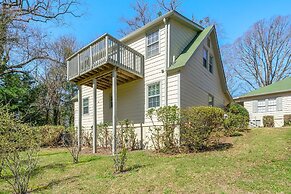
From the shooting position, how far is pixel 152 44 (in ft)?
41.8

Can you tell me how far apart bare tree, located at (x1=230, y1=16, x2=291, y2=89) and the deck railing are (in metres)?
24.6

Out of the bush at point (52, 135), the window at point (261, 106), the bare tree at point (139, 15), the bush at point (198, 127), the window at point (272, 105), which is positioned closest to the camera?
the bush at point (198, 127)

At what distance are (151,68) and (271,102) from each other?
553 inches

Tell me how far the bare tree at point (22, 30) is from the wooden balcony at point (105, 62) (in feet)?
26.0

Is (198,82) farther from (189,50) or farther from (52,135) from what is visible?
(52,135)

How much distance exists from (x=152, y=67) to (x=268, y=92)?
1369 centimetres

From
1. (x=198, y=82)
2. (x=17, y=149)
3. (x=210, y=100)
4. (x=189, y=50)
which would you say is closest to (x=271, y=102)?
(x=210, y=100)

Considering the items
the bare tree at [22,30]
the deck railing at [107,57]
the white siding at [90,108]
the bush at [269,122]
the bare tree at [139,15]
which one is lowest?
the bush at [269,122]

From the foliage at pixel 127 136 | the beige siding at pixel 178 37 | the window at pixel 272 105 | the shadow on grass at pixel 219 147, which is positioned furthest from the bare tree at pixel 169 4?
the shadow on grass at pixel 219 147

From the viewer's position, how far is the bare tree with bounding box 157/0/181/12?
87.5ft

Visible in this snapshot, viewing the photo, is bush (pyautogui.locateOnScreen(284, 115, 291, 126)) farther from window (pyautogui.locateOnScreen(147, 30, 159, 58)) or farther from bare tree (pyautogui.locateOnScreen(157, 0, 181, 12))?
bare tree (pyautogui.locateOnScreen(157, 0, 181, 12))

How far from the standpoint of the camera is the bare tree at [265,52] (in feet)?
99.6

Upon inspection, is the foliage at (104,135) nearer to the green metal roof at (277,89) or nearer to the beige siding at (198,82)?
the beige siding at (198,82)

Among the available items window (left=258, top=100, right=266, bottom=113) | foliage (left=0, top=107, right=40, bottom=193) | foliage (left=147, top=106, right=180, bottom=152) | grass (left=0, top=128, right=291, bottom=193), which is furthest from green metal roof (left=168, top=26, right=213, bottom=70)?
window (left=258, top=100, right=266, bottom=113)
